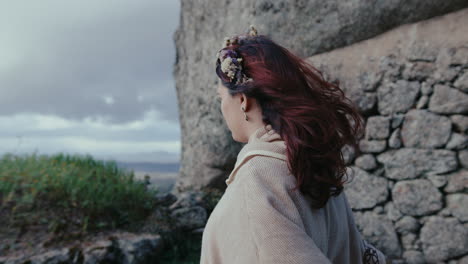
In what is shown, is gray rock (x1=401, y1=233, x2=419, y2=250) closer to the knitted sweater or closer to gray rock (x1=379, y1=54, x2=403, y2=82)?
gray rock (x1=379, y1=54, x2=403, y2=82)

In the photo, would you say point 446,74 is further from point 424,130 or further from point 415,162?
point 415,162

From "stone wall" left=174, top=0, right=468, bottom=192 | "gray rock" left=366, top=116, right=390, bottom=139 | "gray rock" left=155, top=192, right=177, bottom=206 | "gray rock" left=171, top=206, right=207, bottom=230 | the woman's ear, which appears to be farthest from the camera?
"gray rock" left=155, top=192, right=177, bottom=206

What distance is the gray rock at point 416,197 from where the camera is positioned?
12.8ft

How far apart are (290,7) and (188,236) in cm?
318

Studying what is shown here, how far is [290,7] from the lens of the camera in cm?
484

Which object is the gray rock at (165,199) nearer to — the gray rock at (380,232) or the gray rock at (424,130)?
the gray rock at (380,232)

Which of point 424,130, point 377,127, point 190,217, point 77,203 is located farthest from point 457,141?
point 77,203

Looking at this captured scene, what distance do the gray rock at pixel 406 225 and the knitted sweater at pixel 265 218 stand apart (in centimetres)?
304

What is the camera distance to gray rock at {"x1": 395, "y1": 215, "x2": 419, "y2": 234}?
13.2ft

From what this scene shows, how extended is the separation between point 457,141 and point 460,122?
0.19 meters

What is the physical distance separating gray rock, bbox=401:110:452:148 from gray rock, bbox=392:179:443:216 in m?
0.39

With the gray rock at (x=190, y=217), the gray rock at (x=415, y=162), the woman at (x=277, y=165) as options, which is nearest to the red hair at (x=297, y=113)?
the woman at (x=277, y=165)

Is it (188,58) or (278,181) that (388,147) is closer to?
(278,181)

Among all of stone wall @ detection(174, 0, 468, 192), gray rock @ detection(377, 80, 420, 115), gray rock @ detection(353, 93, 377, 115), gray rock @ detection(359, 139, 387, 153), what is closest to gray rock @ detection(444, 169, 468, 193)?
gray rock @ detection(359, 139, 387, 153)
